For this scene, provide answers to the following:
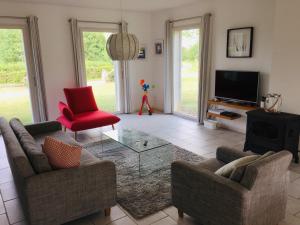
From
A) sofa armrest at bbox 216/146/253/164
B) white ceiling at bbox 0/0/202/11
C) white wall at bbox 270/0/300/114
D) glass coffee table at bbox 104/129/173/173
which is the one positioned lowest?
glass coffee table at bbox 104/129/173/173

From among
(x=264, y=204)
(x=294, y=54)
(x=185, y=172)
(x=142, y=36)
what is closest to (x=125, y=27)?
(x=142, y=36)

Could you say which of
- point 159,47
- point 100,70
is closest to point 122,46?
point 100,70

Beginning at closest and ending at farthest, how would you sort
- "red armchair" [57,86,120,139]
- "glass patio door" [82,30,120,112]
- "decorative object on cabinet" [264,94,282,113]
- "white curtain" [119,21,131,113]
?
"decorative object on cabinet" [264,94,282,113] < "red armchair" [57,86,120,139] < "glass patio door" [82,30,120,112] < "white curtain" [119,21,131,113]

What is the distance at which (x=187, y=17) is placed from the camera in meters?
5.77

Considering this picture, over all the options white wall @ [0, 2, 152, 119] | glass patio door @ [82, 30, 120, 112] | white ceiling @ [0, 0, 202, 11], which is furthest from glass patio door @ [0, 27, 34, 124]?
glass patio door @ [82, 30, 120, 112]

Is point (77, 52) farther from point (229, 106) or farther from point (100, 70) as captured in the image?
point (229, 106)

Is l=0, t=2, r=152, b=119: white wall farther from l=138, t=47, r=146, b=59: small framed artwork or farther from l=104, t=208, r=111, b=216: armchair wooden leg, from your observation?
Result: l=104, t=208, r=111, b=216: armchair wooden leg

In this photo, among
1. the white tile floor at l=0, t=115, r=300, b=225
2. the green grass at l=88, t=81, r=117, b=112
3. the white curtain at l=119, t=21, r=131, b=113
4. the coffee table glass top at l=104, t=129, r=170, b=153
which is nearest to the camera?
the white tile floor at l=0, t=115, r=300, b=225

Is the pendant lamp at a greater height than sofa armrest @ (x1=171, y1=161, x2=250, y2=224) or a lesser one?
greater

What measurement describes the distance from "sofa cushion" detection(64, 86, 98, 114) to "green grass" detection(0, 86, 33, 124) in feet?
3.41

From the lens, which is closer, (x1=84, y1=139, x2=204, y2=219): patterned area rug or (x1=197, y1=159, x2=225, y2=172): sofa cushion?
(x1=197, y1=159, x2=225, y2=172): sofa cushion

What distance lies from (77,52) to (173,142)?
117 inches

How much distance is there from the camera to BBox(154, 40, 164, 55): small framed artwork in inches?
264

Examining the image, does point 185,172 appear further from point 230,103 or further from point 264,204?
point 230,103
